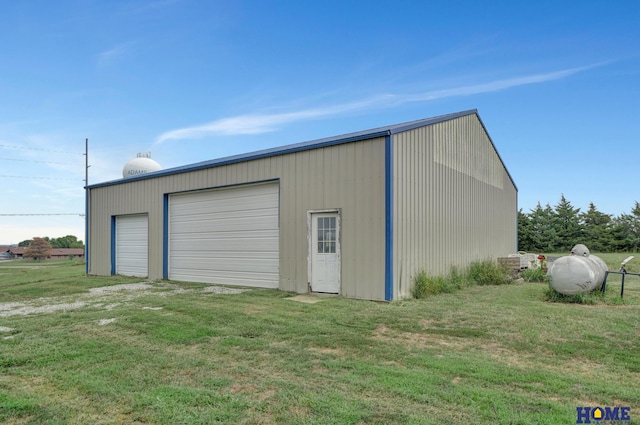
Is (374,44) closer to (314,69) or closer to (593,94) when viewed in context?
(314,69)

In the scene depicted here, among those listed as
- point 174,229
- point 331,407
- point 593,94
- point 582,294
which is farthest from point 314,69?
point 331,407

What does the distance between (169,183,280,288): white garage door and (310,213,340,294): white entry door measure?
4.65 feet

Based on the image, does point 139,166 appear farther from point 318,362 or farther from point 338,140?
point 318,362

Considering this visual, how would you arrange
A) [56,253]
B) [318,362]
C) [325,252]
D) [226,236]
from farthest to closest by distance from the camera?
[56,253] → [226,236] → [325,252] → [318,362]

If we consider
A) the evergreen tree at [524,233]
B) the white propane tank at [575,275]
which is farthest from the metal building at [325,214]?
the evergreen tree at [524,233]

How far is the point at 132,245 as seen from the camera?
49.2 ft

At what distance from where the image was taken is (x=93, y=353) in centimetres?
480

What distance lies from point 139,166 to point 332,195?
15719 millimetres

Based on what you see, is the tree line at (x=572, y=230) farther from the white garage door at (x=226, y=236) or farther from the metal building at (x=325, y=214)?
the white garage door at (x=226, y=236)

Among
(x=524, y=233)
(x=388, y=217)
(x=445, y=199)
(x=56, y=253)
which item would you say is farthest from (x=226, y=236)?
(x=56, y=253)

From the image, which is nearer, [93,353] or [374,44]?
[93,353]

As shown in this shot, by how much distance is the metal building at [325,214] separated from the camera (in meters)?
8.88

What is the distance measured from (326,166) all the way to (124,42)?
771 cm

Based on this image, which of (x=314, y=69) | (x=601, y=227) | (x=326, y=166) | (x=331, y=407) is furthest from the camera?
(x=601, y=227)
